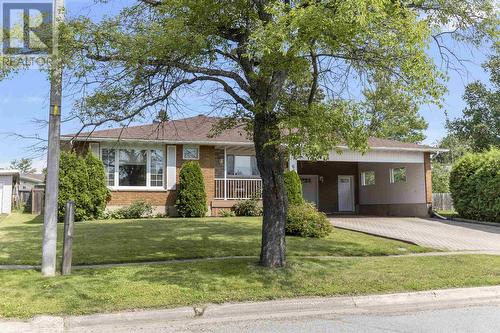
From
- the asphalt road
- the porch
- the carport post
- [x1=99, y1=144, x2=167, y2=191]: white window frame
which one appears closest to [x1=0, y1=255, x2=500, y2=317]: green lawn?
the carport post

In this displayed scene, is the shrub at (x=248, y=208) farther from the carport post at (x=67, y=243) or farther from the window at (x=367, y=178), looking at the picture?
the carport post at (x=67, y=243)

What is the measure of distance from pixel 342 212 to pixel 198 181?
35.4 ft

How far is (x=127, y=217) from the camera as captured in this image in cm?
2052

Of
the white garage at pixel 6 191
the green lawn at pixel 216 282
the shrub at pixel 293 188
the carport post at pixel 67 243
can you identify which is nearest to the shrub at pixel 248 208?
the shrub at pixel 293 188

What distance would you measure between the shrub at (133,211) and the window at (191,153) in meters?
2.88

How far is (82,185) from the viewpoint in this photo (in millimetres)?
19250

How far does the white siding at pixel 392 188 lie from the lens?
24.8 metres

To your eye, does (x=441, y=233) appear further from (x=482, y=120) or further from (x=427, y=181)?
(x=482, y=120)

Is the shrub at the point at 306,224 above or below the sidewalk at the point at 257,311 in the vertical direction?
above

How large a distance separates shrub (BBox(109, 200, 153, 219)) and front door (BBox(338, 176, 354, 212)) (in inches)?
488

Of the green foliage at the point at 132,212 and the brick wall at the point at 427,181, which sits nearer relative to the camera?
the green foliage at the point at 132,212

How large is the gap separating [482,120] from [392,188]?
19805 millimetres

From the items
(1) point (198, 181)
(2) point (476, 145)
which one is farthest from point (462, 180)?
(2) point (476, 145)

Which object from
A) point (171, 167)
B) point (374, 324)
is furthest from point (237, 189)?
point (374, 324)
